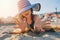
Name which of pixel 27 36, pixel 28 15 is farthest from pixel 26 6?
pixel 27 36

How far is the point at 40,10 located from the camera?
4.74 ft

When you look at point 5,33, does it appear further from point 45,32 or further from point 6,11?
point 45,32

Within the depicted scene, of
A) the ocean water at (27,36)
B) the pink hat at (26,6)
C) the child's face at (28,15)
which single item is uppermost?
the pink hat at (26,6)

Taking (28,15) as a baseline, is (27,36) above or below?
below

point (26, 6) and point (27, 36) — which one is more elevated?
point (26, 6)

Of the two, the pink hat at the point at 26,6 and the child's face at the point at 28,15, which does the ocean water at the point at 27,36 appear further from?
the pink hat at the point at 26,6

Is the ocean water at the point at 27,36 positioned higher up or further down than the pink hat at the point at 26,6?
further down

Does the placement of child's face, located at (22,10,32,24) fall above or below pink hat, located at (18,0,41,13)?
below

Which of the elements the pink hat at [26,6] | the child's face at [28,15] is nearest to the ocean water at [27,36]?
the child's face at [28,15]

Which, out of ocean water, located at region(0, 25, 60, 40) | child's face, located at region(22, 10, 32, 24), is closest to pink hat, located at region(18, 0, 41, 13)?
child's face, located at region(22, 10, 32, 24)

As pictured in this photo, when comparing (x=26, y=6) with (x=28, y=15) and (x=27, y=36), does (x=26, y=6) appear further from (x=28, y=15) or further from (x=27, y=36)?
(x=27, y=36)

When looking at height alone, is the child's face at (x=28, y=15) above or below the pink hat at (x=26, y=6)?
below

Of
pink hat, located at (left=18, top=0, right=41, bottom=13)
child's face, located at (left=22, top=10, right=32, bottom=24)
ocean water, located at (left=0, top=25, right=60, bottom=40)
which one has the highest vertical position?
pink hat, located at (left=18, top=0, right=41, bottom=13)

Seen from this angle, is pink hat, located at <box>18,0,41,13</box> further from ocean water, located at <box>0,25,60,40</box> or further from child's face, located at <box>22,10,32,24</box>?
ocean water, located at <box>0,25,60,40</box>
